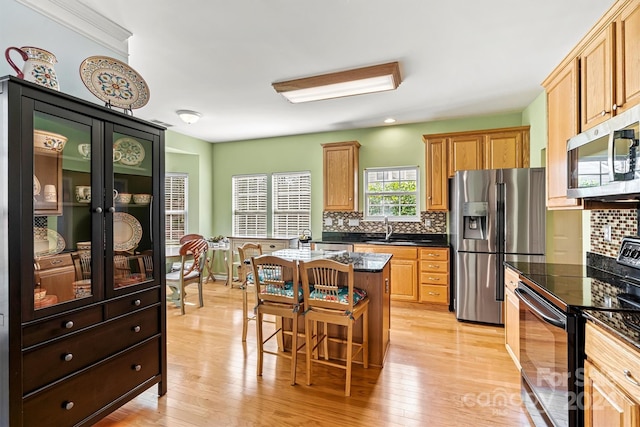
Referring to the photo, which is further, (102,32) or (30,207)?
(102,32)

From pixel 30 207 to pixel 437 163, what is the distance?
423 cm

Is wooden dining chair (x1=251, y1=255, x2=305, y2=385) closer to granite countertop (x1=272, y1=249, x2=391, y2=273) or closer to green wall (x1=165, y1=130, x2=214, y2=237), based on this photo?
granite countertop (x1=272, y1=249, x2=391, y2=273)

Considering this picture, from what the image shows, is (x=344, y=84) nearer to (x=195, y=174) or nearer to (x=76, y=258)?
(x=76, y=258)

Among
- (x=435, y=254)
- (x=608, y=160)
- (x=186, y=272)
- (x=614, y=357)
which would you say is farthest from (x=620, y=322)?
(x=186, y=272)

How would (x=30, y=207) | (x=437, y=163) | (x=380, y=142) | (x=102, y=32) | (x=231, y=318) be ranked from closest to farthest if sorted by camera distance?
(x=30, y=207)
(x=102, y=32)
(x=231, y=318)
(x=437, y=163)
(x=380, y=142)

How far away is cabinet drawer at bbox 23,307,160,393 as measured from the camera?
4.71 feet

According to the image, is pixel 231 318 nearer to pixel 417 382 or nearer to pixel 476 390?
pixel 417 382

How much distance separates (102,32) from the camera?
2084 millimetres

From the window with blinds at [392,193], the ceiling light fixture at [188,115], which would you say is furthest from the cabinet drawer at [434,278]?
the ceiling light fixture at [188,115]

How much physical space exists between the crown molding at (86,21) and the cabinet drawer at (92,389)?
2081mm

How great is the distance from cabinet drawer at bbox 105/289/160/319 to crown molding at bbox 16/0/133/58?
174cm

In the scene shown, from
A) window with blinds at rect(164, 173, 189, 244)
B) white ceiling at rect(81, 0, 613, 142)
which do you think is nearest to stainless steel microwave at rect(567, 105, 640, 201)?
white ceiling at rect(81, 0, 613, 142)

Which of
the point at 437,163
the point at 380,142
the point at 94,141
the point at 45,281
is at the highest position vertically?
the point at 380,142

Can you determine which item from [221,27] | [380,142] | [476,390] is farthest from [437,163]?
[221,27]
